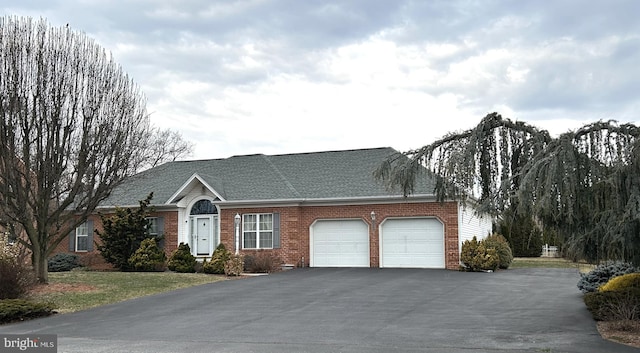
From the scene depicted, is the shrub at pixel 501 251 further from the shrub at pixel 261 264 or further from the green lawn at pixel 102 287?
the green lawn at pixel 102 287

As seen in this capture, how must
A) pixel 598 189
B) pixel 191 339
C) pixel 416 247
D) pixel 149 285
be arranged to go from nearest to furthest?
pixel 598 189, pixel 191 339, pixel 149 285, pixel 416 247

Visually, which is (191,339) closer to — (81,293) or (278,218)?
(81,293)

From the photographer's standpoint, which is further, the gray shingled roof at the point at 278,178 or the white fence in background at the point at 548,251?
the white fence in background at the point at 548,251

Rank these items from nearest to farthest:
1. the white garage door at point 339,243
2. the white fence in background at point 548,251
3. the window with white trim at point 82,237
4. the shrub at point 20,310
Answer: the shrub at point 20,310, the white garage door at point 339,243, the window with white trim at point 82,237, the white fence in background at point 548,251

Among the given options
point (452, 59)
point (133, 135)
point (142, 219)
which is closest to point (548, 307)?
point (452, 59)

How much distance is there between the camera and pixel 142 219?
2800 centimetres

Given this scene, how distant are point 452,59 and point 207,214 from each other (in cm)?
1638

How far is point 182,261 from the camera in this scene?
26.3 meters

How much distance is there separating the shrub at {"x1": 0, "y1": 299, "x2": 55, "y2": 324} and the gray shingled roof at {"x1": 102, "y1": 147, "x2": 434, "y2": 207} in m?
10.2

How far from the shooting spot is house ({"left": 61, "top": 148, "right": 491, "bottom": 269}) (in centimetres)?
2562

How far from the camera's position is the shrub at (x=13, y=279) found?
1648 centimetres

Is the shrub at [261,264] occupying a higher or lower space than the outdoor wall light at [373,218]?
A: lower

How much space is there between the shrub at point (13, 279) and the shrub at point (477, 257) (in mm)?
15823
